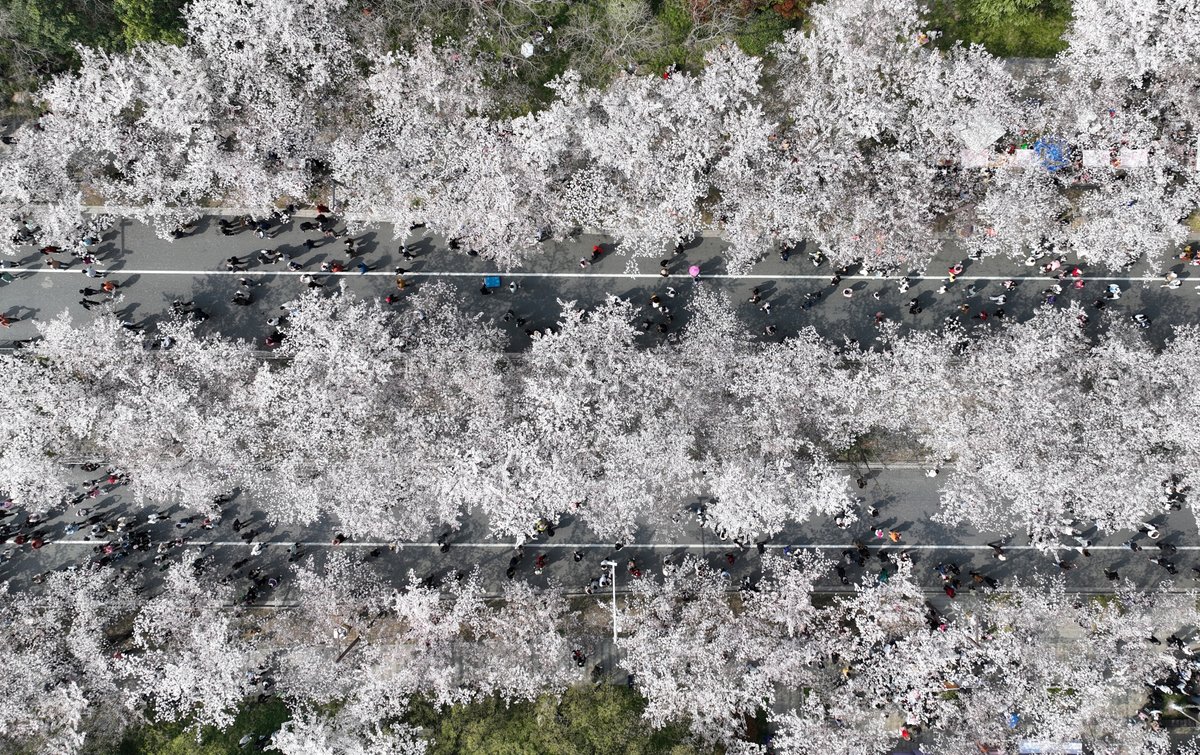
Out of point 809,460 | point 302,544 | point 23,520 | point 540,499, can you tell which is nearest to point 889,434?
point 809,460

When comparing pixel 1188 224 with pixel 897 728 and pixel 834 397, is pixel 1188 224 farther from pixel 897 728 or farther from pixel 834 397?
pixel 897 728

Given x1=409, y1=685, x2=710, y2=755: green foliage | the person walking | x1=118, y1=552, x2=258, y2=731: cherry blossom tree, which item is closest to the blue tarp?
the person walking

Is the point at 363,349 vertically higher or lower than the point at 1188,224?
lower

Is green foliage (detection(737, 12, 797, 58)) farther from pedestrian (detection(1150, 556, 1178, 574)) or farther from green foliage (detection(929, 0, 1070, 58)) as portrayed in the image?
pedestrian (detection(1150, 556, 1178, 574))

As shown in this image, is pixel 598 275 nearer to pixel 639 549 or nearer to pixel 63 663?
pixel 639 549

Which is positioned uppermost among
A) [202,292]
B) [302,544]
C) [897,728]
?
→ [202,292]

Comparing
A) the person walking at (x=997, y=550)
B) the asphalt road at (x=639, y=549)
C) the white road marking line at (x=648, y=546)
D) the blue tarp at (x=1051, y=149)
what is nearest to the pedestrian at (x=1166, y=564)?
the asphalt road at (x=639, y=549)

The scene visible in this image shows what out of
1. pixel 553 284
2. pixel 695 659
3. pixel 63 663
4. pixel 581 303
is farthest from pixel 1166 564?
pixel 63 663
